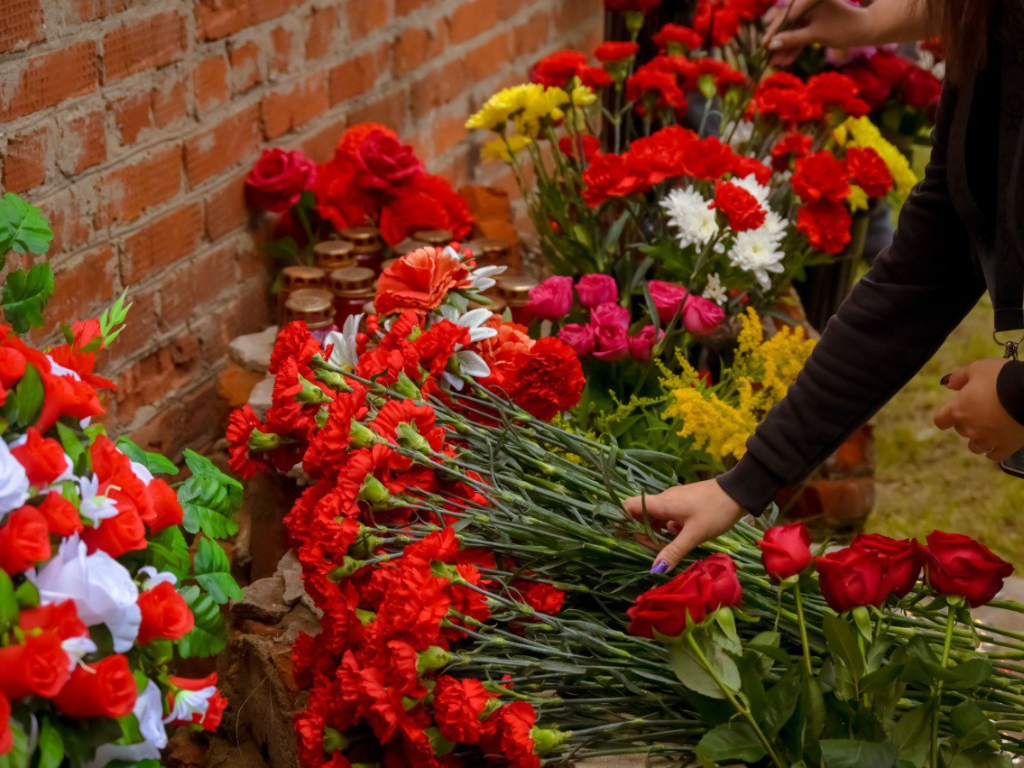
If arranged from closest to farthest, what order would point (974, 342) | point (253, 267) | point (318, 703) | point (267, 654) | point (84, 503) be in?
point (84, 503)
point (318, 703)
point (267, 654)
point (253, 267)
point (974, 342)

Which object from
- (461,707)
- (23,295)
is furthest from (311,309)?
(461,707)

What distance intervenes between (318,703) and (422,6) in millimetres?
1642

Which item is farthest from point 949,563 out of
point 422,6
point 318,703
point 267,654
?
point 422,6

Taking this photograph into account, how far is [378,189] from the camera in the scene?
1842mm

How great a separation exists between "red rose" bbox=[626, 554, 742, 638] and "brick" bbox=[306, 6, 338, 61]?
52.2 inches

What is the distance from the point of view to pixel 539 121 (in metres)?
1.76

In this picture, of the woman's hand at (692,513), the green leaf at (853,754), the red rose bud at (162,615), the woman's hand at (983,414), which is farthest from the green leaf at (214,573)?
the woman's hand at (983,414)

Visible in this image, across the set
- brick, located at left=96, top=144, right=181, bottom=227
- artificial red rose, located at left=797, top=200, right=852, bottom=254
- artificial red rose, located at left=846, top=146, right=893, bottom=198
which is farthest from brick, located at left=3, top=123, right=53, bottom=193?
artificial red rose, located at left=846, top=146, right=893, bottom=198

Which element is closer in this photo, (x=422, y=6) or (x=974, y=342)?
(x=422, y=6)

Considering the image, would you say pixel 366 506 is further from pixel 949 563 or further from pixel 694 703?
pixel 949 563

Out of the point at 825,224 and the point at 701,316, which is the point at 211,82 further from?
the point at 825,224

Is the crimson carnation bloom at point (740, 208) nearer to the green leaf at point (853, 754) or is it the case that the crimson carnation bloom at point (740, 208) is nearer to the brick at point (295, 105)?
the green leaf at point (853, 754)

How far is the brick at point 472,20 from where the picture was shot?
2.45m

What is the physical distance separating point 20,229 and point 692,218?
92 centimetres
